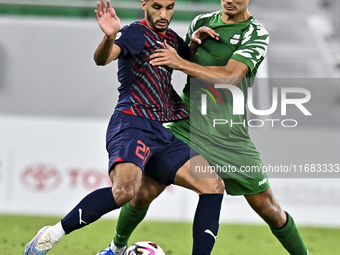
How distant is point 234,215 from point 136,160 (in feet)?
9.33

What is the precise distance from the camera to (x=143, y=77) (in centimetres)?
321

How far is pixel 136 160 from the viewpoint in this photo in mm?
A: 2998

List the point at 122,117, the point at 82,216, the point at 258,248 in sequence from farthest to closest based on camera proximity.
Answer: the point at 258,248, the point at 122,117, the point at 82,216

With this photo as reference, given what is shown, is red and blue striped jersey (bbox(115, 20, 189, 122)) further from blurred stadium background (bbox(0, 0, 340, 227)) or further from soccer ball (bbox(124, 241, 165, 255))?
blurred stadium background (bbox(0, 0, 340, 227))

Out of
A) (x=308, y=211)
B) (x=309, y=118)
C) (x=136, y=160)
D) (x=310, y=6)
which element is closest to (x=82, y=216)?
(x=136, y=160)

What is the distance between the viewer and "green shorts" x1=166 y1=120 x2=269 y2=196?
3.44 metres

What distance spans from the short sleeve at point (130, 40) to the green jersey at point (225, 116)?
1.76 feet

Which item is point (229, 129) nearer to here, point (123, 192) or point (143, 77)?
point (143, 77)

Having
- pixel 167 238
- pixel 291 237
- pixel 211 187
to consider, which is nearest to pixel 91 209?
pixel 211 187

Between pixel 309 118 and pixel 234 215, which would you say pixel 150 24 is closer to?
pixel 234 215

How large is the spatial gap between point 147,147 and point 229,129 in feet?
2.20

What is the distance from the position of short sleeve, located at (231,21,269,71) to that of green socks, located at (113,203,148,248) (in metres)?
1.20

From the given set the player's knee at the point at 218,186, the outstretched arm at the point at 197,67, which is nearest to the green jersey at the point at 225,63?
the outstretched arm at the point at 197,67

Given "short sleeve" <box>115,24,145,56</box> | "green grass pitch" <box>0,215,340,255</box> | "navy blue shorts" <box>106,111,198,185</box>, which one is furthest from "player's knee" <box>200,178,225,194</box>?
"green grass pitch" <box>0,215,340,255</box>
